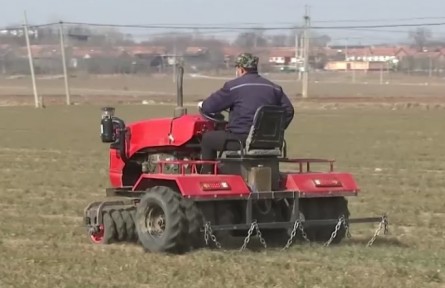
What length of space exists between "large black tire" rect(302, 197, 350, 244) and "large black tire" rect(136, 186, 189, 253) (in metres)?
1.64

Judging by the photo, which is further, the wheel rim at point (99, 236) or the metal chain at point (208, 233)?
the wheel rim at point (99, 236)

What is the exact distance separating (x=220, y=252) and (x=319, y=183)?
1.38m

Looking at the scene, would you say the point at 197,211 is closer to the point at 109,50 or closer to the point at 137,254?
the point at 137,254

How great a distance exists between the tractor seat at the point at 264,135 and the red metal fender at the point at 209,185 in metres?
0.29

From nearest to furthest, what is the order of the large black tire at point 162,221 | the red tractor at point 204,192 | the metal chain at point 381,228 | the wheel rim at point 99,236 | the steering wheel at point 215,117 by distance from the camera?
the large black tire at point 162,221 → the red tractor at point 204,192 → the steering wheel at point 215,117 → the metal chain at point 381,228 → the wheel rim at point 99,236

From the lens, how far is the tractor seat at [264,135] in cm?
1015

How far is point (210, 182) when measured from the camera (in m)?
10.0

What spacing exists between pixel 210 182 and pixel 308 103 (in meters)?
55.0

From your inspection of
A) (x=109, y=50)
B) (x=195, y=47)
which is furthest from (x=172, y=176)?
(x=109, y=50)

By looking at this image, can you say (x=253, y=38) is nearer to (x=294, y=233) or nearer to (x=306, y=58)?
(x=306, y=58)

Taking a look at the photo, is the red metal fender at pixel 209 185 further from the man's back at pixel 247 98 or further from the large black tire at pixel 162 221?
the man's back at pixel 247 98

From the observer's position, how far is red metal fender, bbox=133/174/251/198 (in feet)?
32.5

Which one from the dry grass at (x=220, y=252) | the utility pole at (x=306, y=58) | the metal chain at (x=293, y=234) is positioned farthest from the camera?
the utility pole at (x=306, y=58)

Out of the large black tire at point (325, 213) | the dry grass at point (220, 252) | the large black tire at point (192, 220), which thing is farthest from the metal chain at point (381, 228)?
the large black tire at point (192, 220)
